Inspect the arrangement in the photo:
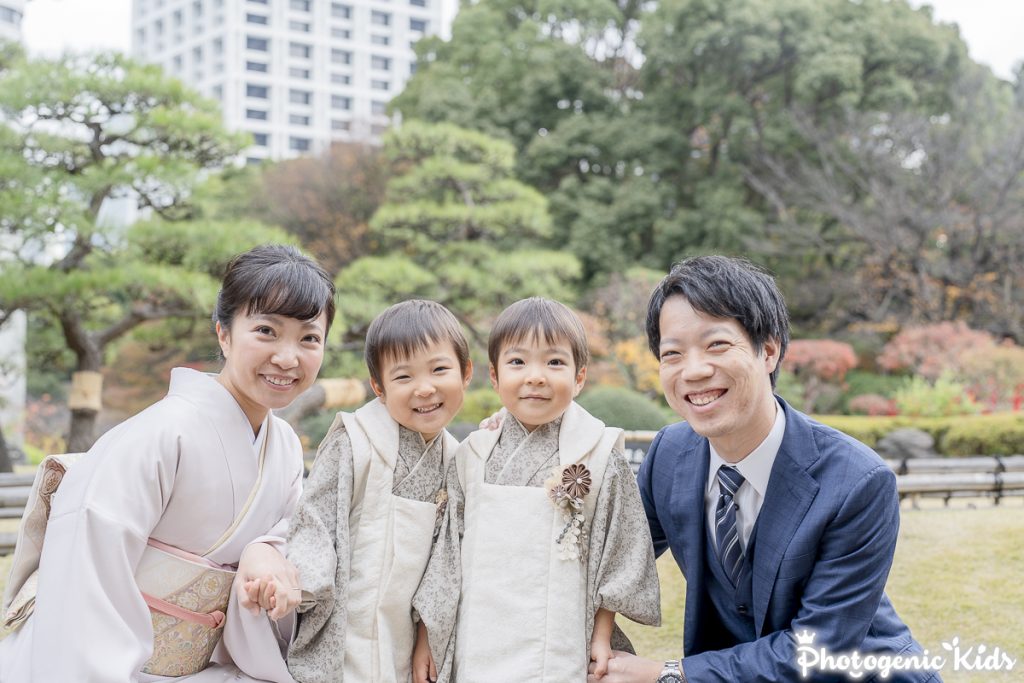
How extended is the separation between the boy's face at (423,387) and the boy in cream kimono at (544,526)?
16 cm

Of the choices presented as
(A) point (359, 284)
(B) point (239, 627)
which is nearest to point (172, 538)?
(B) point (239, 627)

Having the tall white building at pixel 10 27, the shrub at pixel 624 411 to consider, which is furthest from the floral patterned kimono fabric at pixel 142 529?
the tall white building at pixel 10 27

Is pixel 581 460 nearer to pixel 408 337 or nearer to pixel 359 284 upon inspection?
pixel 408 337

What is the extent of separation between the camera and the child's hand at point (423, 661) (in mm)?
2424

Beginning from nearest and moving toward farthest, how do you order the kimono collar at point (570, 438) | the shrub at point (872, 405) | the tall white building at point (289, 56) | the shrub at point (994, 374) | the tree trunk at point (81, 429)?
the kimono collar at point (570, 438)
the tree trunk at point (81, 429)
the shrub at point (994, 374)
the shrub at point (872, 405)
the tall white building at point (289, 56)

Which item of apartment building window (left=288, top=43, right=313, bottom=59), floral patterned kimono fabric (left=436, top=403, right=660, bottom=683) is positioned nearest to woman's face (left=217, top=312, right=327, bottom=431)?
floral patterned kimono fabric (left=436, top=403, right=660, bottom=683)

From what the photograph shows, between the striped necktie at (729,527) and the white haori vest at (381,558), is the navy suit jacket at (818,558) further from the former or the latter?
the white haori vest at (381,558)

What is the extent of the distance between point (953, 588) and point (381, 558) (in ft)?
13.5

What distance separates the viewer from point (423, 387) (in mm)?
2479

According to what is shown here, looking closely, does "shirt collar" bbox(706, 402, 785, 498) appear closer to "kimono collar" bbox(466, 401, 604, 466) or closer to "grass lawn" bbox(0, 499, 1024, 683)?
"kimono collar" bbox(466, 401, 604, 466)

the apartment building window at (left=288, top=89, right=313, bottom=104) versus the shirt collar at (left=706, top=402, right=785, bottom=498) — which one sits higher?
the apartment building window at (left=288, top=89, right=313, bottom=104)

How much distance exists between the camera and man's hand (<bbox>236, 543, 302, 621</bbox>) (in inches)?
88.0

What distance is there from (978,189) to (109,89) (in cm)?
1489

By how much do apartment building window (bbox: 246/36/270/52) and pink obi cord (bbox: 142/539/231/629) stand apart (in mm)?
50265
